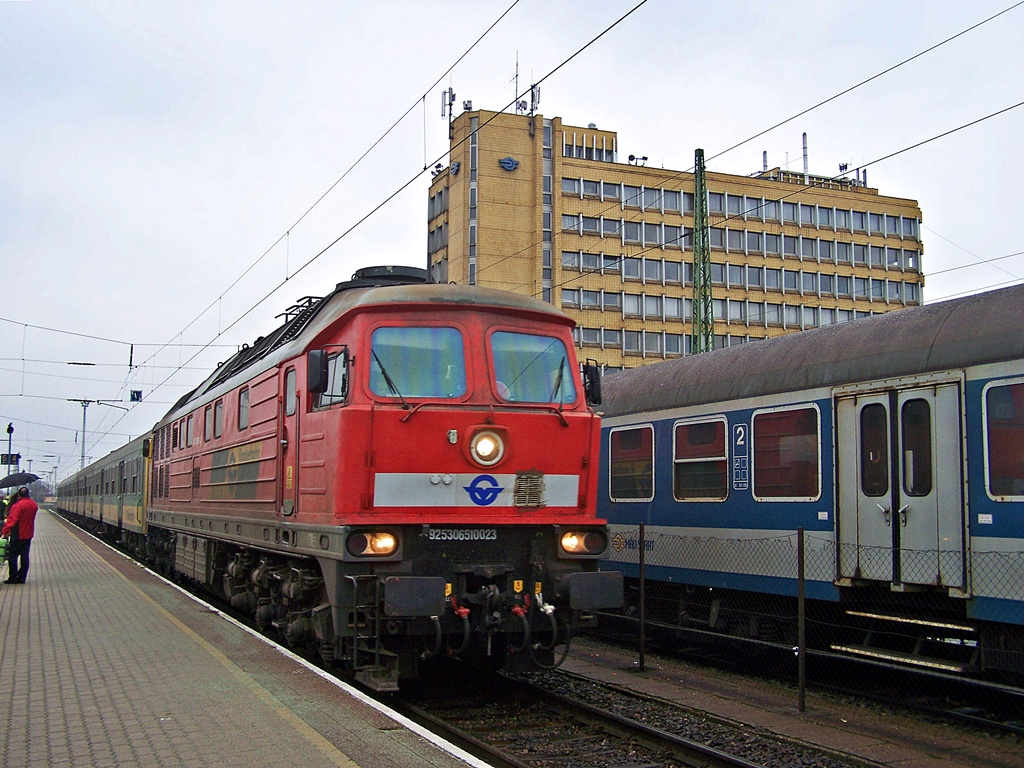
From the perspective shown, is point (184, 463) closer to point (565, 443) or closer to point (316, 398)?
point (316, 398)

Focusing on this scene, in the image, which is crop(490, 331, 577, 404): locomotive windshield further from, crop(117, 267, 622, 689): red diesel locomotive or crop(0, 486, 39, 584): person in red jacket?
crop(0, 486, 39, 584): person in red jacket

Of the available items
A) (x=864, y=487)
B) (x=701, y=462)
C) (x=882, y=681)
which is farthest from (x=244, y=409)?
(x=882, y=681)

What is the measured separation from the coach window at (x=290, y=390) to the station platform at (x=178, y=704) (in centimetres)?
230

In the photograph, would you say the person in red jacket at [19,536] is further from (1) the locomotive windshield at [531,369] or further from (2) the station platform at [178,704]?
(1) the locomotive windshield at [531,369]

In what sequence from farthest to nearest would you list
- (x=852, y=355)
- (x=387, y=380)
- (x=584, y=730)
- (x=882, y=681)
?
1. (x=882, y=681)
2. (x=852, y=355)
3. (x=387, y=380)
4. (x=584, y=730)

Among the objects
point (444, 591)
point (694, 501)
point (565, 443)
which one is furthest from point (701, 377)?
point (444, 591)

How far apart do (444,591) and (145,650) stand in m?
3.96

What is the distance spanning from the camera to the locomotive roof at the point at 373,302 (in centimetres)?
884

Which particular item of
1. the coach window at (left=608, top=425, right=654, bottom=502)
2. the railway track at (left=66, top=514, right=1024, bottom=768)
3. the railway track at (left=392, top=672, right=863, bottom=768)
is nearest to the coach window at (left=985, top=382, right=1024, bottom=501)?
the railway track at (left=66, top=514, right=1024, bottom=768)

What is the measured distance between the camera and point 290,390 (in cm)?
997

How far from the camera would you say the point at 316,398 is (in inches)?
360

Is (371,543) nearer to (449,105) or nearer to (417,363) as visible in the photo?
(417,363)

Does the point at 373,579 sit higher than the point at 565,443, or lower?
lower

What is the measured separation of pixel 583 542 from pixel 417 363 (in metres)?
2.12
